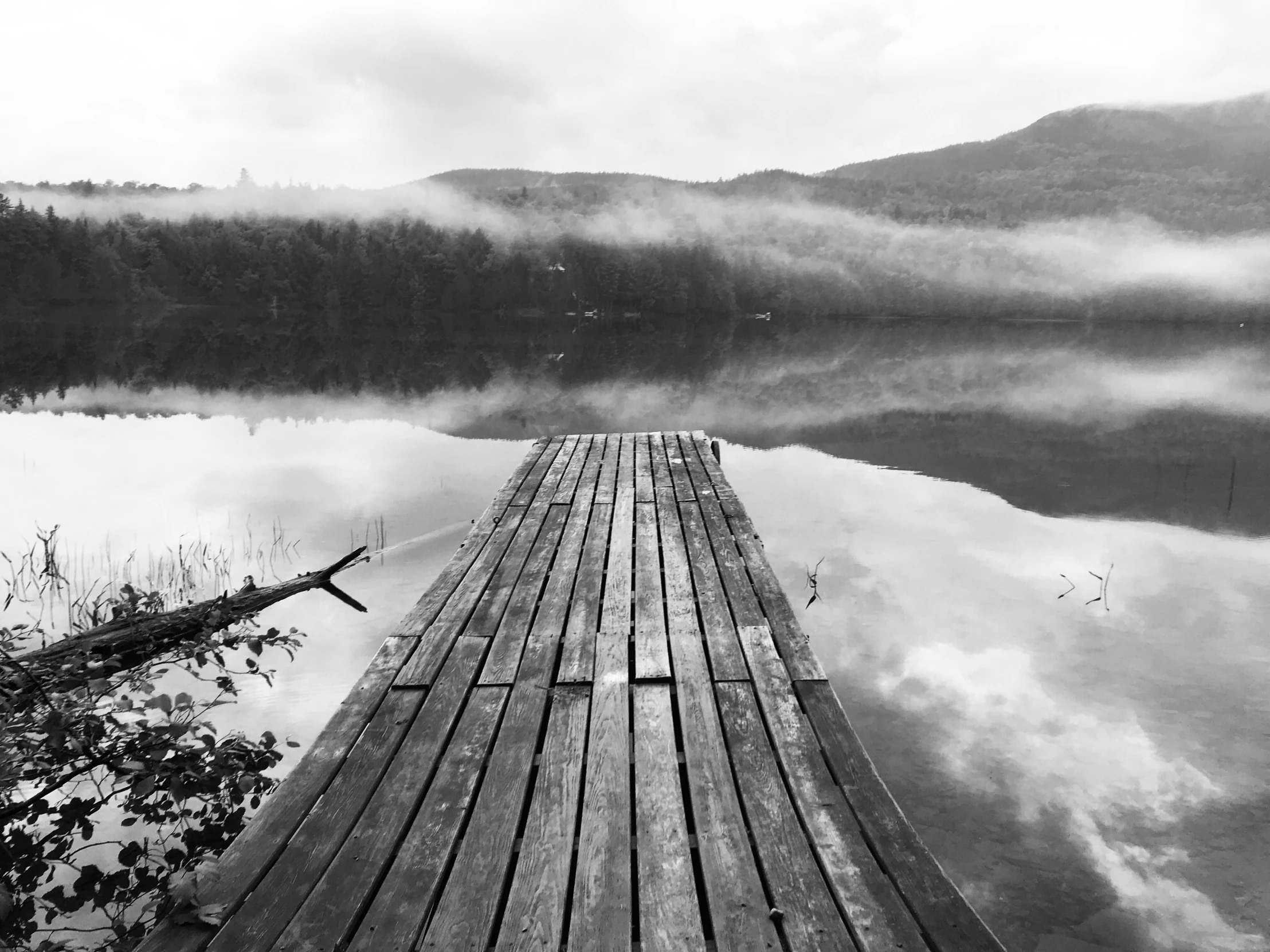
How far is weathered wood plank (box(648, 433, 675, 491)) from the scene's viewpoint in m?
8.87

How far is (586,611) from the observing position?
5.04m

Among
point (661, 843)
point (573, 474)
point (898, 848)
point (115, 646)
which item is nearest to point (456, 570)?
point (115, 646)

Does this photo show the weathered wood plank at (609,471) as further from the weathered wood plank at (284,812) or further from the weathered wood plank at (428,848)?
the weathered wood plank at (428,848)

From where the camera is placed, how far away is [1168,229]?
18525cm

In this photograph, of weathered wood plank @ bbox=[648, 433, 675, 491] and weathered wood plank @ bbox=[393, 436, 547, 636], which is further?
weathered wood plank @ bbox=[648, 433, 675, 491]

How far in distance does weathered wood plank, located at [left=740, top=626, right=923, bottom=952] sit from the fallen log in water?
2.87 meters

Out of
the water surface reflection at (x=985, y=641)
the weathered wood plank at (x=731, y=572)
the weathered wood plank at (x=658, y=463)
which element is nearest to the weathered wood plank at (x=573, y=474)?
the weathered wood plank at (x=658, y=463)

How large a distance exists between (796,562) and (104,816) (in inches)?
261

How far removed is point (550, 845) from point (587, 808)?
24cm

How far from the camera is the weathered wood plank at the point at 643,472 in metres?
8.27

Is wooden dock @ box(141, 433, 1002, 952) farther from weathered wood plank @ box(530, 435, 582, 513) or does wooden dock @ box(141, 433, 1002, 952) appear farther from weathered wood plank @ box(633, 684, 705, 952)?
weathered wood plank @ box(530, 435, 582, 513)

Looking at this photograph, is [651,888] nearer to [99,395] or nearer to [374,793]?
[374,793]

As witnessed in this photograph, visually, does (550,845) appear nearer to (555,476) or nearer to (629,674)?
(629,674)

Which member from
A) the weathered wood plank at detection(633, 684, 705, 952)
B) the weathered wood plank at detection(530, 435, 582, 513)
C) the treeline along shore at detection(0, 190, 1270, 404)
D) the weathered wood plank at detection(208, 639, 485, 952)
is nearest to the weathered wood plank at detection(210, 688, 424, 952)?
the weathered wood plank at detection(208, 639, 485, 952)
